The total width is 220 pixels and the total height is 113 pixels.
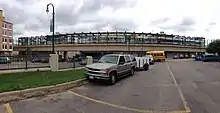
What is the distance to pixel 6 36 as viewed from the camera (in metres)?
103

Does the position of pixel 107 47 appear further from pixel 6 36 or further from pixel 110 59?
pixel 110 59

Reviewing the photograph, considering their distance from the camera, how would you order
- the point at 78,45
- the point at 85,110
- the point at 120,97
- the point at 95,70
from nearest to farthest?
the point at 85,110 < the point at 120,97 < the point at 95,70 < the point at 78,45

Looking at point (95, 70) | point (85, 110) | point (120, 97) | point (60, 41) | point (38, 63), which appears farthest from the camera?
point (60, 41)

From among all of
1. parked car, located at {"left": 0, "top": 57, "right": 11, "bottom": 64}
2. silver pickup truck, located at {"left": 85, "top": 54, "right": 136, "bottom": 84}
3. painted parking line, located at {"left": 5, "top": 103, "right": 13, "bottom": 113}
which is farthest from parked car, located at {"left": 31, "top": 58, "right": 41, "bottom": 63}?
painted parking line, located at {"left": 5, "top": 103, "right": 13, "bottom": 113}

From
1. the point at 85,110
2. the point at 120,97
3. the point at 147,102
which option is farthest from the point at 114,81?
the point at 85,110

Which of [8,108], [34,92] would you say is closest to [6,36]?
[34,92]

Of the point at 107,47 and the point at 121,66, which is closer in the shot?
the point at 121,66

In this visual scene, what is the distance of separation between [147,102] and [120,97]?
1412mm

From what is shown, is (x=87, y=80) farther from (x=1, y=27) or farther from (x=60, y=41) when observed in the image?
(x=1, y=27)

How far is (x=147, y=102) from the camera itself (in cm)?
952

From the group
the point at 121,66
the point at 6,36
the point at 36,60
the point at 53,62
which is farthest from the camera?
the point at 6,36

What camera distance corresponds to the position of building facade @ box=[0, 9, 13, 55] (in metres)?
98.7

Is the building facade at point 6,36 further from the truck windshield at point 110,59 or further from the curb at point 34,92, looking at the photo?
the curb at point 34,92

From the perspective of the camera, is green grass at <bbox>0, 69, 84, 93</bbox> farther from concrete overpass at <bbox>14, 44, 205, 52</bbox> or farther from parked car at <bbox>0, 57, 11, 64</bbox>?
concrete overpass at <bbox>14, 44, 205, 52</bbox>
